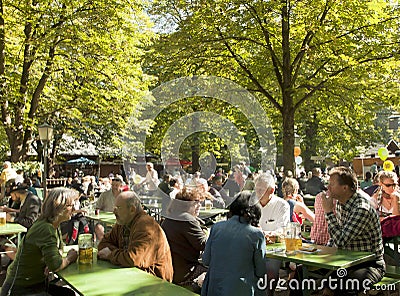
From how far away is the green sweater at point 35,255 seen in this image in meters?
2.92

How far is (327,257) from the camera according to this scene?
11.0 ft

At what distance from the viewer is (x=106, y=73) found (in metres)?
11.9

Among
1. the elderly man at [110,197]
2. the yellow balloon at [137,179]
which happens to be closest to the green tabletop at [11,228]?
the elderly man at [110,197]

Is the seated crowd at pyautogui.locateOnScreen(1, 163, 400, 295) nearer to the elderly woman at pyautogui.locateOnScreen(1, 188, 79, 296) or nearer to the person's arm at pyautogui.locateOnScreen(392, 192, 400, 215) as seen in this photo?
the elderly woman at pyautogui.locateOnScreen(1, 188, 79, 296)

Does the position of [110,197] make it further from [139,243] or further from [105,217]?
[139,243]

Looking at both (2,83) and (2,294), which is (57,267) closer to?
(2,294)

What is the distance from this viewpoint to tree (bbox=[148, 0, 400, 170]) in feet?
29.9

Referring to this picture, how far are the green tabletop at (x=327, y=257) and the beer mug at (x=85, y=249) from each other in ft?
4.94

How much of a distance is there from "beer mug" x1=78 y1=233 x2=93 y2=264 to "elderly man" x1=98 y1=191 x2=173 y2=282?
0.46ft

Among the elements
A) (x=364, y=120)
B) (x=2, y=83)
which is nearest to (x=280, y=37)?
(x=364, y=120)

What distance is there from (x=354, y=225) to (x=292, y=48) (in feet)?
26.5

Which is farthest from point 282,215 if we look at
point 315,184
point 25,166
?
point 25,166

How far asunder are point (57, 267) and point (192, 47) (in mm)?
7397

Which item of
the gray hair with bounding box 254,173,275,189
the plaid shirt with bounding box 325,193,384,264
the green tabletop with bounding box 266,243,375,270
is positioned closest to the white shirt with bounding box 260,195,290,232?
the gray hair with bounding box 254,173,275,189
